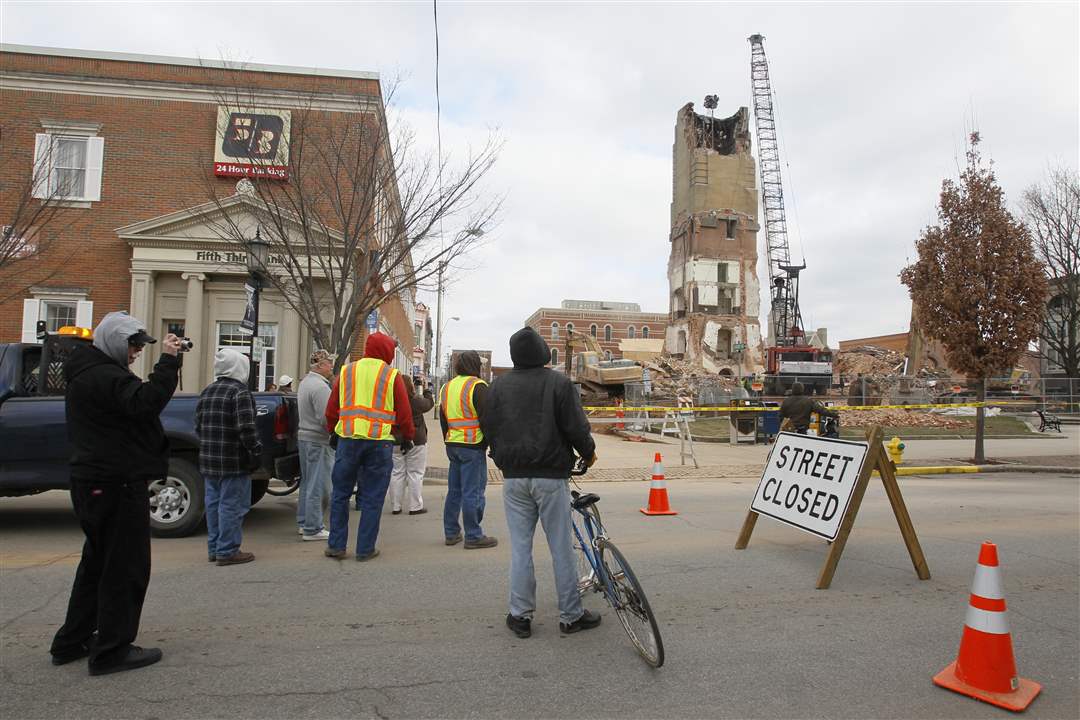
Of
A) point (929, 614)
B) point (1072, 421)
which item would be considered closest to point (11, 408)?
point (929, 614)

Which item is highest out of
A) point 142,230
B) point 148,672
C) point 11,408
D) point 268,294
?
point 142,230

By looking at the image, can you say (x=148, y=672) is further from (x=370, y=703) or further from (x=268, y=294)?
(x=268, y=294)

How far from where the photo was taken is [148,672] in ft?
12.2

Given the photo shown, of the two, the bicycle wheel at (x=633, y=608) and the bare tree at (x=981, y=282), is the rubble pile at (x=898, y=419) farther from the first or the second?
the bicycle wheel at (x=633, y=608)

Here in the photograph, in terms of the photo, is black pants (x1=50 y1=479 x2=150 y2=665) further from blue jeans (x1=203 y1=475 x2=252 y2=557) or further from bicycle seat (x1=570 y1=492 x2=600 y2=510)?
bicycle seat (x1=570 y1=492 x2=600 y2=510)

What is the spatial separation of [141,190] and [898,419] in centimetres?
2654

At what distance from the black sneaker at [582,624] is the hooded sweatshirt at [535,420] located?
3.03ft

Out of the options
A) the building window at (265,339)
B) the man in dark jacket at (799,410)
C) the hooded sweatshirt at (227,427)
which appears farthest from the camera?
the building window at (265,339)

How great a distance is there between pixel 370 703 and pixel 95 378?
2187 millimetres

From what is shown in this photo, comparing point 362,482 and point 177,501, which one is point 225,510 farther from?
point 177,501

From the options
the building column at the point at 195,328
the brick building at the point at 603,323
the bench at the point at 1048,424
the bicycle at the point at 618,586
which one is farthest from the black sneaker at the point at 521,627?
the brick building at the point at 603,323

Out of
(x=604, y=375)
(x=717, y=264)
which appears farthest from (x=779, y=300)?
(x=604, y=375)

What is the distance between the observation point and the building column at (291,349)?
20156 millimetres

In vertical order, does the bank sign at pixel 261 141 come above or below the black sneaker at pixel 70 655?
above
